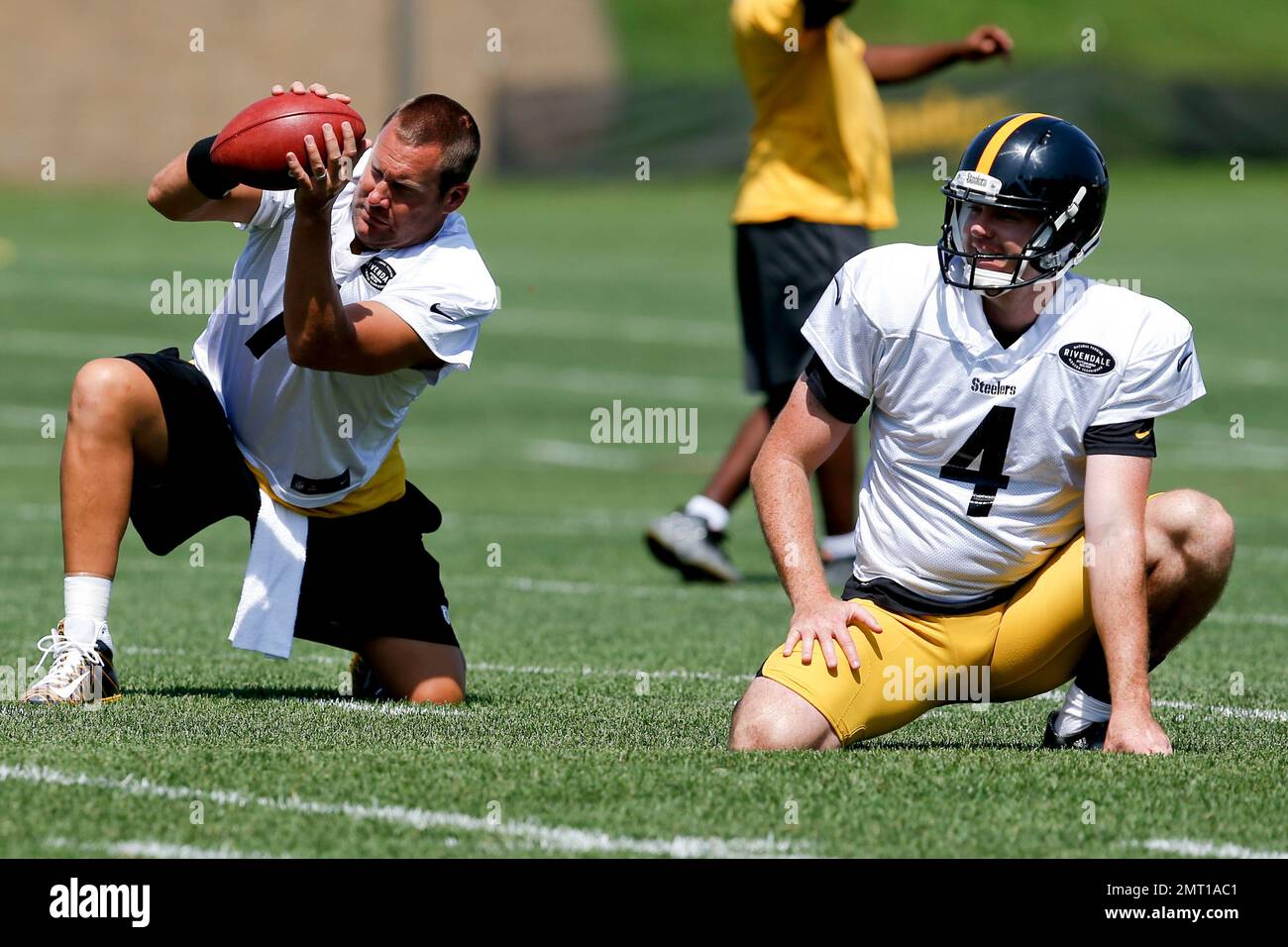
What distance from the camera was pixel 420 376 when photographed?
5211 mm

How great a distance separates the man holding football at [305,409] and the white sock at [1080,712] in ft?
5.31

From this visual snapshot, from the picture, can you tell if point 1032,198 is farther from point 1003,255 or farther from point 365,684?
point 365,684

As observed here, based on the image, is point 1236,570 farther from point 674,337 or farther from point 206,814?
point 674,337

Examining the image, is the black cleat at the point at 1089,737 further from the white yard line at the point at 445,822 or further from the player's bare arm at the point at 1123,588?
the white yard line at the point at 445,822

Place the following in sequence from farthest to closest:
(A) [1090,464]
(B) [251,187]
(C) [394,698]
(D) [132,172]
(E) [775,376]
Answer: (D) [132,172]
(E) [775,376]
(C) [394,698]
(B) [251,187]
(A) [1090,464]

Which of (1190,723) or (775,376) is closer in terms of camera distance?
(1190,723)

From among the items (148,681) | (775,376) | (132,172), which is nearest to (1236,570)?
(775,376)

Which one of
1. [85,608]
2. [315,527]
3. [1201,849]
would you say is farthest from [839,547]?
[1201,849]

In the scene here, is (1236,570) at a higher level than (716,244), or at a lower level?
higher

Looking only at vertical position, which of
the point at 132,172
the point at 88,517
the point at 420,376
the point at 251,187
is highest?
the point at 251,187

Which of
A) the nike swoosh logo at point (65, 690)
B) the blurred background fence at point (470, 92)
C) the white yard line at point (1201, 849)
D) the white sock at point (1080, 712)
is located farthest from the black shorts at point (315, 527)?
the blurred background fence at point (470, 92)

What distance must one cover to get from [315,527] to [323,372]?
516mm

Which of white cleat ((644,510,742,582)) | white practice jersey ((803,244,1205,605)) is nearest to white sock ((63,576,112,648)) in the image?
white practice jersey ((803,244,1205,605))
